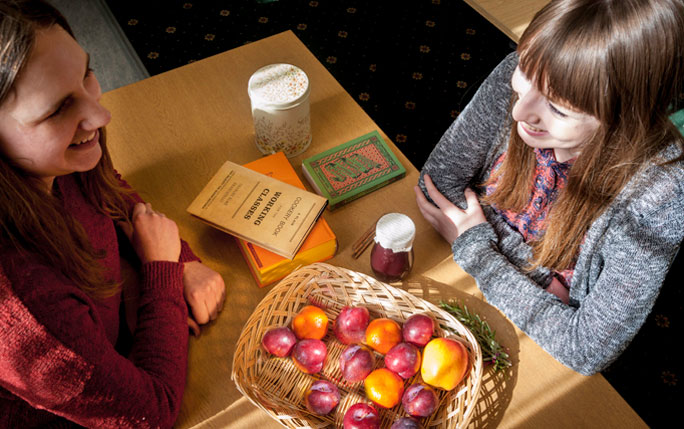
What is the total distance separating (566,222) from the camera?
37.9 inches

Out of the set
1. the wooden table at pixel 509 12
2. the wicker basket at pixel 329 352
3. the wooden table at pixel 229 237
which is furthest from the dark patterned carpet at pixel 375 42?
the wicker basket at pixel 329 352

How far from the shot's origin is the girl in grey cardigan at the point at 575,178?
2.46 ft

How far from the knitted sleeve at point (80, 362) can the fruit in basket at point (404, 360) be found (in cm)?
36

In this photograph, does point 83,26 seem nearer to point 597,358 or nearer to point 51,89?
point 51,89

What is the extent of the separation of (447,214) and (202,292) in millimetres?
525

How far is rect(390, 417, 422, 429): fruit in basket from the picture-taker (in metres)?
0.75

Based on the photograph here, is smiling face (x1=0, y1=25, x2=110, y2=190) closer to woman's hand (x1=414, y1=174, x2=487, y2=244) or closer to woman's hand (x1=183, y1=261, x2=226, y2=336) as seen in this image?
woman's hand (x1=183, y1=261, x2=226, y2=336)

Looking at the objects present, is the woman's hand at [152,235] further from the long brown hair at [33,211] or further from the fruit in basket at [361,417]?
the fruit in basket at [361,417]

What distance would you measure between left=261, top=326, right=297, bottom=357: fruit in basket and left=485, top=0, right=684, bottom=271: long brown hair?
0.59 meters

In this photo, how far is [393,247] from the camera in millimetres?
882

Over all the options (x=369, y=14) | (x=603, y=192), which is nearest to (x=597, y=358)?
(x=603, y=192)

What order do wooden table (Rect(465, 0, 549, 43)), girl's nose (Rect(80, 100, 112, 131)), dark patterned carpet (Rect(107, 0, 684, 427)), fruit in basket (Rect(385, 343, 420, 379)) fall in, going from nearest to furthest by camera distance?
girl's nose (Rect(80, 100, 112, 131)) < fruit in basket (Rect(385, 343, 420, 379)) < wooden table (Rect(465, 0, 549, 43)) < dark patterned carpet (Rect(107, 0, 684, 427))

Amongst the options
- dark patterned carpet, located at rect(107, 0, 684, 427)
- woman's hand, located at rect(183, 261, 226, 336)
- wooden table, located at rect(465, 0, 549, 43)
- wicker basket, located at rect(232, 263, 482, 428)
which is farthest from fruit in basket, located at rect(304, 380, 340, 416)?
dark patterned carpet, located at rect(107, 0, 684, 427)

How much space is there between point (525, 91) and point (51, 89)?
735mm
